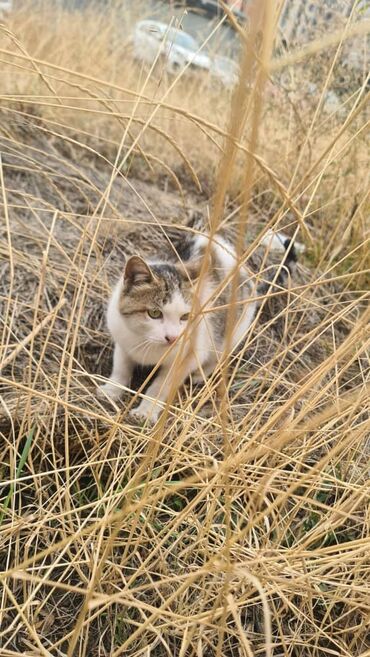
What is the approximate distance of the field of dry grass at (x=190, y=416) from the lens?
32.7 inches

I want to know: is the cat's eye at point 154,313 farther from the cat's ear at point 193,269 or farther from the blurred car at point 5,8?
the blurred car at point 5,8

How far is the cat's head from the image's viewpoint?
1.56 m

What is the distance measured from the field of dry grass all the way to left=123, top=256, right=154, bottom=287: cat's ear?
0.09 meters

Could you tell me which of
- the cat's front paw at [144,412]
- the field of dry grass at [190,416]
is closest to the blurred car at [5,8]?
the field of dry grass at [190,416]

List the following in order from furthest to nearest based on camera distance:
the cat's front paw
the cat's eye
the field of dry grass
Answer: the cat's eye < the cat's front paw < the field of dry grass

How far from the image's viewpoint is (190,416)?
1082 millimetres

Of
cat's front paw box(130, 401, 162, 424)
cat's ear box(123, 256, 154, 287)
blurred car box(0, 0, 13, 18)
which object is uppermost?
blurred car box(0, 0, 13, 18)

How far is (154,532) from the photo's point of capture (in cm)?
106

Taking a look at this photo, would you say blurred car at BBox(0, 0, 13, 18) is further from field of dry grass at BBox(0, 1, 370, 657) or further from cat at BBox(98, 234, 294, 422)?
cat at BBox(98, 234, 294, 422)

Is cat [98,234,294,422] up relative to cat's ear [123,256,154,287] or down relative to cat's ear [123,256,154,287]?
down

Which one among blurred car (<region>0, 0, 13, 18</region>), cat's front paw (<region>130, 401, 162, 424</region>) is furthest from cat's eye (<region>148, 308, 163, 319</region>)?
blurred car (<region>0, 0, 13, 18</region>)

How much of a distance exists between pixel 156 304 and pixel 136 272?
112mm

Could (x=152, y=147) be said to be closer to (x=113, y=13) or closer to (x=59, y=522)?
(x=113, y=13)

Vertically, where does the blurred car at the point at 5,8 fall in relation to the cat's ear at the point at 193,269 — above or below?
above
